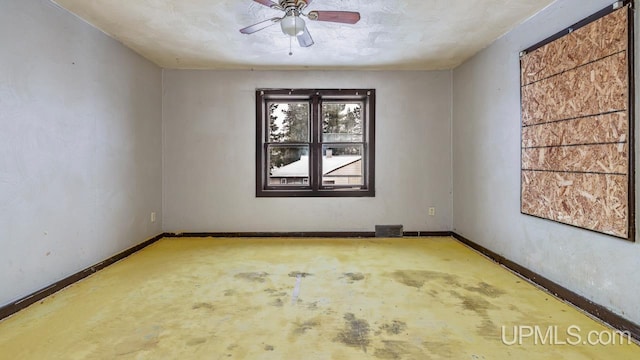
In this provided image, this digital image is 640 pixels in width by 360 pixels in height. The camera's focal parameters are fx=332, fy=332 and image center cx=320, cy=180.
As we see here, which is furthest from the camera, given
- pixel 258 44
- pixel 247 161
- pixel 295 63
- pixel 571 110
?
pixel 247 161

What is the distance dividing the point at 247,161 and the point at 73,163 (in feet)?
7.49

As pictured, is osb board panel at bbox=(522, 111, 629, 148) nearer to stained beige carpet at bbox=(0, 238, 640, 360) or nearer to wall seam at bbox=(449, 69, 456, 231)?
stained beige carpet at bbox=(0, 238, 640, 360)

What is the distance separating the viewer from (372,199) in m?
5.16

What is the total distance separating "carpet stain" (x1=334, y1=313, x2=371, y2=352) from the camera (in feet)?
6.93

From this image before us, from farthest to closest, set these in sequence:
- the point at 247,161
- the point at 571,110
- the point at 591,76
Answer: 1. the point at 247,161
2. the point at 571,110
3. the point at 591,76

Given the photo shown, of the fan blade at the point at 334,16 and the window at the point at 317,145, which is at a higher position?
the fan blade at the point at 334,16

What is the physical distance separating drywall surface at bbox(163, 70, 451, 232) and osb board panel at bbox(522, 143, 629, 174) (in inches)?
75.4

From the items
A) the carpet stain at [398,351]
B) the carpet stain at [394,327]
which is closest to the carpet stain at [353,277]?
the carpet stain at [394,327]

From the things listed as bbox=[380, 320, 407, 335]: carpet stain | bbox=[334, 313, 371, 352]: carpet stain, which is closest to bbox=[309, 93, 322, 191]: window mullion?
bbox=[334, 313, 371, 352]: carpet stain

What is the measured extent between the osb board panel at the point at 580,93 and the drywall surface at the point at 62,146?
4440 mm

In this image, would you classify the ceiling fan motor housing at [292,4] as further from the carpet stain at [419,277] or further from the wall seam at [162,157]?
the wall seam at [162,157]

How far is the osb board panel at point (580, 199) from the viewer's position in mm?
2316

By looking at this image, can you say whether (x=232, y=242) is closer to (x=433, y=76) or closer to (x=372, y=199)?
(x=372, y=199)

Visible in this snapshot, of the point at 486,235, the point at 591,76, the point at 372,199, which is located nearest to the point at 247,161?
the point at 372,199
